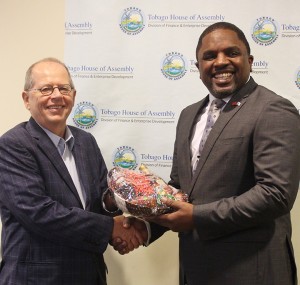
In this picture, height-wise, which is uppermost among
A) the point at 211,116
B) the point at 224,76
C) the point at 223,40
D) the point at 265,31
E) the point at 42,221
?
the point at 265,31

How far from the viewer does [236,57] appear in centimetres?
151

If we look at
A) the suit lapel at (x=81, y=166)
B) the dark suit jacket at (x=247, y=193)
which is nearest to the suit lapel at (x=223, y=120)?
the dark suit jacket at (x=247, y=193)

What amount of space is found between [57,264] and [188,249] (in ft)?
1.82

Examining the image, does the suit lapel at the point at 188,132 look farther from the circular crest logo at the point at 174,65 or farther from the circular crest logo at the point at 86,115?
the circular crest logo at the point at 86,115

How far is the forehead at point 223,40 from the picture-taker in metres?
1.51

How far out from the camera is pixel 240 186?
140 centimetres

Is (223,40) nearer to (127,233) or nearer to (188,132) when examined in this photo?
(188,132)

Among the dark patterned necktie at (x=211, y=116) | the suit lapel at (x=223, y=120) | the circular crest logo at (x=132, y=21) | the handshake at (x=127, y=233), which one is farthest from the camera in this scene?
the circular crest logo at (x=132, y=21)

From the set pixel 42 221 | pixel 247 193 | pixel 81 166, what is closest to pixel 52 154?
pixel 81 166

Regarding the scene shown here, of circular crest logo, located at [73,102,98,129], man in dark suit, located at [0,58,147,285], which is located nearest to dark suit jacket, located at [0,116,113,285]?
man in dark suit, located at [0,58,147,285]

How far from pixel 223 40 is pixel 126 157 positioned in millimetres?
956

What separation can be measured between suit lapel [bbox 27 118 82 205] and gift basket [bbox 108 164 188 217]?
181mm

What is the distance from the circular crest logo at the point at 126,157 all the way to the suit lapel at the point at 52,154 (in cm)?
62

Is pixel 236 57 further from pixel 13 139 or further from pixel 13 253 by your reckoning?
pixel 13 253
